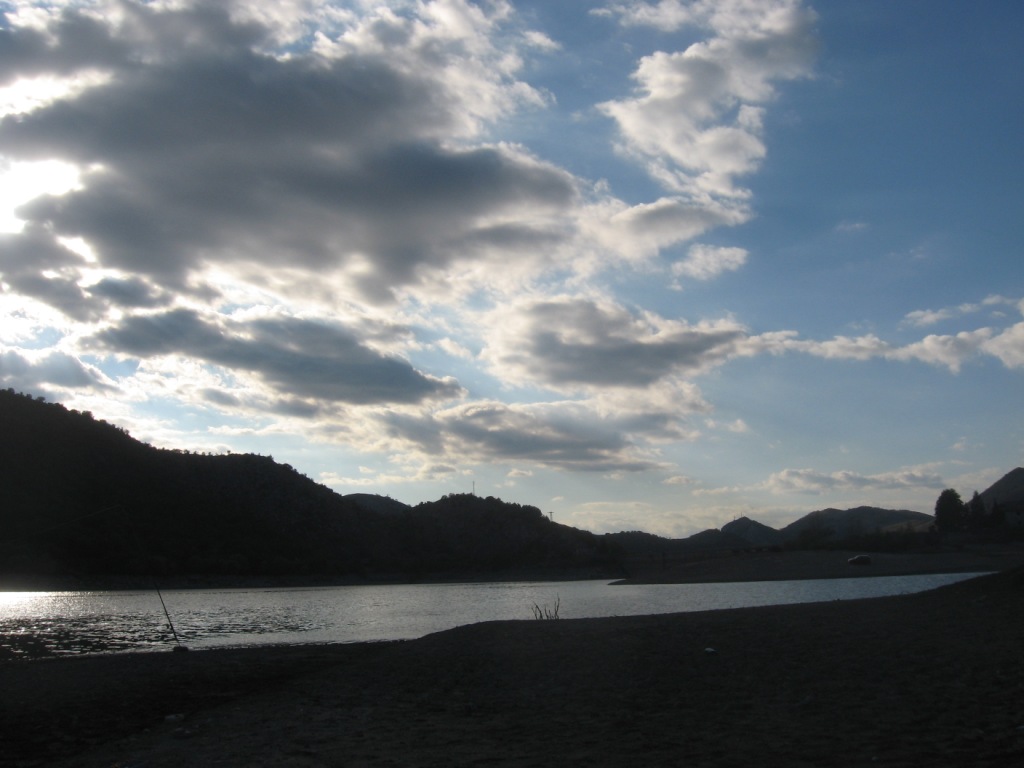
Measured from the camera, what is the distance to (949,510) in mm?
129375

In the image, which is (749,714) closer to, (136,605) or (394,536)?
(136,605)

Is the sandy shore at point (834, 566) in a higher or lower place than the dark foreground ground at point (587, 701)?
lower

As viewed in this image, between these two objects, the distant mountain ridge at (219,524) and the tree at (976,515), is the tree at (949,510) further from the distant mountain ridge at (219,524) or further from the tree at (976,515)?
the distant mountain ridge at (219,524)

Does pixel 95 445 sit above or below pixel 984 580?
above

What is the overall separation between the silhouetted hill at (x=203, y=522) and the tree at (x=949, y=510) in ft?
179

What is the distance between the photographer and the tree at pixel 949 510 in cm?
12716

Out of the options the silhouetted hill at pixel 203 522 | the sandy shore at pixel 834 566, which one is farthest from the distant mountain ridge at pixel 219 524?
the sandy shore at pixel 834 566

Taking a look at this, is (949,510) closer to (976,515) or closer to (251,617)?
(976,515)

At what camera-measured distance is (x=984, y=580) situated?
2286 cm

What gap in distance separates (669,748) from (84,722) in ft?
31.5

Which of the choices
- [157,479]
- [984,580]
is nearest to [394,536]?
[157,479]

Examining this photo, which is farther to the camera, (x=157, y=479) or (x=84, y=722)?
(x=157, y=479)

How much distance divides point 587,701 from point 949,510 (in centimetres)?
13810

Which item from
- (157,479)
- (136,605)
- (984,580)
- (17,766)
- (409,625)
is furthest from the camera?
(157,479)
